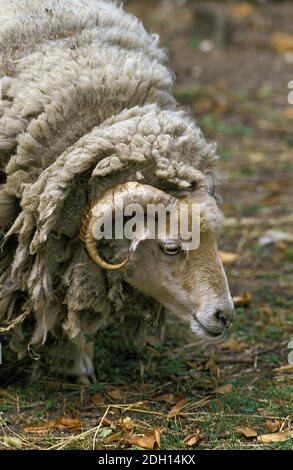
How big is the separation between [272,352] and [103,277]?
125 centimetres

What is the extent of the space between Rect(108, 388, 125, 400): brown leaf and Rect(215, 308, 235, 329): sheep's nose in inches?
25.8

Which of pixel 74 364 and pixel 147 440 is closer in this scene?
pixel 147 440

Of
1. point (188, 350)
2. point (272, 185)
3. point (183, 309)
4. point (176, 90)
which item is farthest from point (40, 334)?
point (176, 90)

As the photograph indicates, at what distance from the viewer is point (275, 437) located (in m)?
3.71

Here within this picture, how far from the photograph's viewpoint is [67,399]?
421 centimetres

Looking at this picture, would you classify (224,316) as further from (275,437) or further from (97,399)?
(97,399)

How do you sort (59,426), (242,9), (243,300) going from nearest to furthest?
(59,426)
(243,300)
(242,9)

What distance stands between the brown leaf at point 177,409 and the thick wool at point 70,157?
39 cm

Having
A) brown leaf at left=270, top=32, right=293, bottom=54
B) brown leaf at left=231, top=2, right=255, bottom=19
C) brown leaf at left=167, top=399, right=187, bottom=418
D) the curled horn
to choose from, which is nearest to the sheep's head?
the curled horn

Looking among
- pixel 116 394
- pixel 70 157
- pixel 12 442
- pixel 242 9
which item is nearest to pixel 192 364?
pixel 116 394

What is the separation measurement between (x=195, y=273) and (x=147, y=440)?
675mm

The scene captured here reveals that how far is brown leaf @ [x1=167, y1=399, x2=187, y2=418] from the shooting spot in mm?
3966

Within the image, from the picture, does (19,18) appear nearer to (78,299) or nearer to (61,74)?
(61,74)
